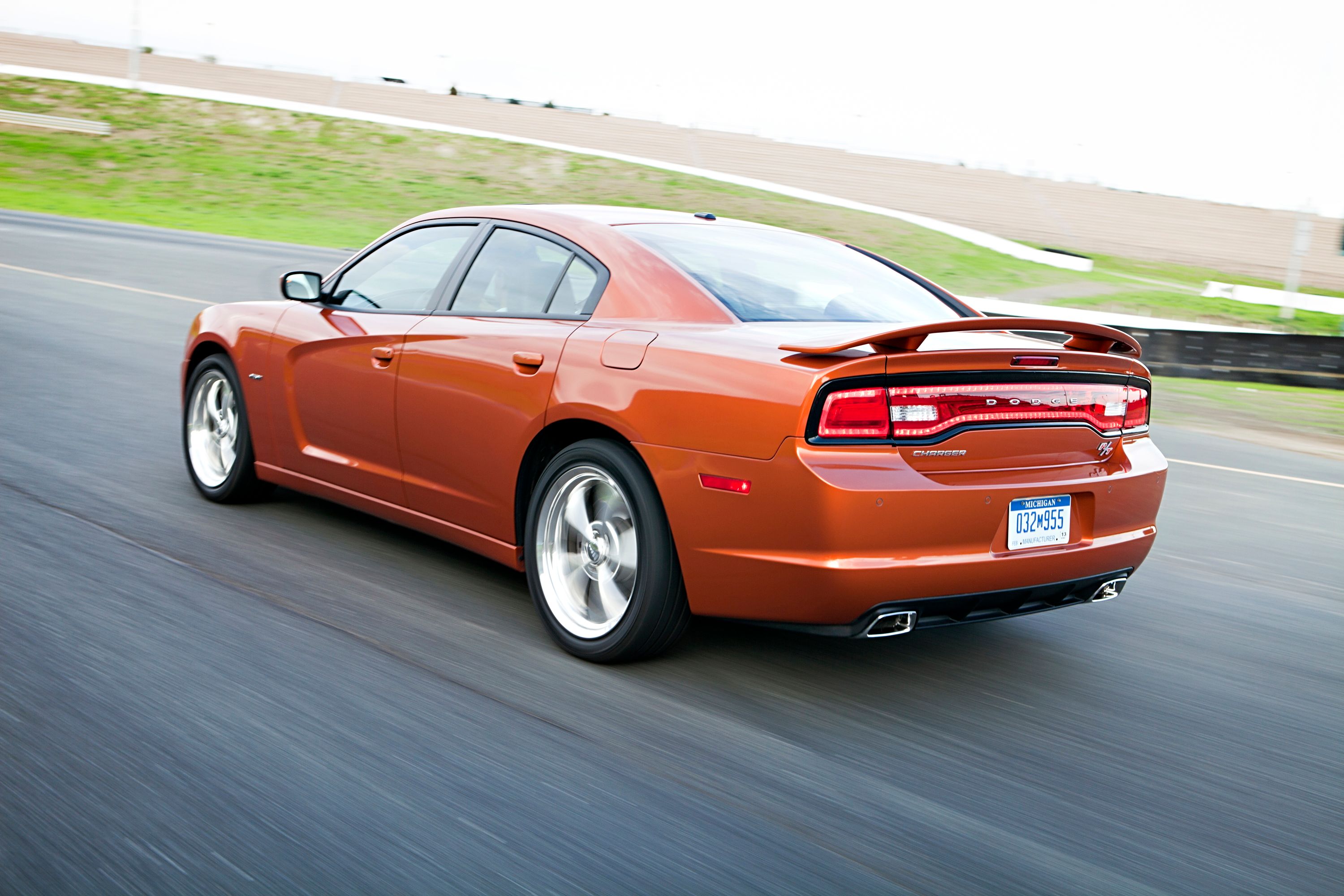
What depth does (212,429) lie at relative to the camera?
20.1ft

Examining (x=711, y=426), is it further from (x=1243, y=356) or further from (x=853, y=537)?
(x=1243, y=356)

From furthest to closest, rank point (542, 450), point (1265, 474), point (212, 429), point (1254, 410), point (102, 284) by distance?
1. point (102, 284)
2. point (1254, 410)
3. point (1265, 474)
4. point (212, 429)
5. point (542, 450)

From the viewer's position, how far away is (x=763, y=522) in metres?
3.60

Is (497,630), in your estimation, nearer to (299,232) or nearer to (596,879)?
(596,879)

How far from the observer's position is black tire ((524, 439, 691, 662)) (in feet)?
12.7

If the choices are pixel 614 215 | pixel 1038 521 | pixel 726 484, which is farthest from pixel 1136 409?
pixel 614 215

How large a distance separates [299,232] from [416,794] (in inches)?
1181

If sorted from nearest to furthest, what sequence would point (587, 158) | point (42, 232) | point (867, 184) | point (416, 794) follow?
point (416, 794)
point (42, 232)
point (587, 158)
point (867, 184)

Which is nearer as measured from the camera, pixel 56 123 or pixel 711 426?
pixel 711 426

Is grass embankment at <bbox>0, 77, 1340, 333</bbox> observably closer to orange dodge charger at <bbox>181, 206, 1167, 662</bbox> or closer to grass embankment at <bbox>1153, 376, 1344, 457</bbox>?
grass embankment at <bbox>1153, 376, 1344, 457</bbox>

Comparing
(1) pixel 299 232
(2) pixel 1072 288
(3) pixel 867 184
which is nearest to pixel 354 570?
(1) pixel 299 232

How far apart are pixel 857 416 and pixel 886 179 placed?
6069cm

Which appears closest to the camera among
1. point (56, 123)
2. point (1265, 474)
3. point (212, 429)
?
point (212, 429)

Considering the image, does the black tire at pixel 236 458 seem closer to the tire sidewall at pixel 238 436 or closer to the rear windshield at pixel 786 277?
the tire sidewall at pixel 238 436
